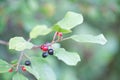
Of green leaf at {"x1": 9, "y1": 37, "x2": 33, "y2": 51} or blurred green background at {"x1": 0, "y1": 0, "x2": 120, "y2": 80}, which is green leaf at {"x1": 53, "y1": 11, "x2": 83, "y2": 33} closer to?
green leaf at {"x1": 9, "y1": 37, "x2": 33, "y2": 51}

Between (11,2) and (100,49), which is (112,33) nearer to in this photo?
(100,49)

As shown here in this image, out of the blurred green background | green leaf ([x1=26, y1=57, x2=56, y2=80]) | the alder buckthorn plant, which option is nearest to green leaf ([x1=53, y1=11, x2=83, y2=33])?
the alder buckthorn plant

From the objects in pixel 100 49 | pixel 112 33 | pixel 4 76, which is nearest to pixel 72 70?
pixel 100 49

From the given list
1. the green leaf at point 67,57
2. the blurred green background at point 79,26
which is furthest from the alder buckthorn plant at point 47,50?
the blurred green background at point 79,26

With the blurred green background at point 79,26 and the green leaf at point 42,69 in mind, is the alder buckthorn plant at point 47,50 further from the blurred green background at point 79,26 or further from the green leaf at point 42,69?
the blurred green background at point 79,26

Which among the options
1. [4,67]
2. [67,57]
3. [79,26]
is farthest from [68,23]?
[79,26]

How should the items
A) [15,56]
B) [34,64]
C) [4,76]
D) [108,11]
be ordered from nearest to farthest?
[34,64] → [4,76] → [15,56] → [108,11]
